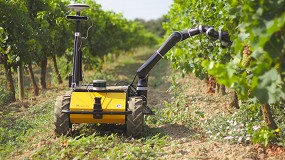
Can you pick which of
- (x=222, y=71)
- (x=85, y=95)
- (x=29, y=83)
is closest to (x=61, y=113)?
(x=85, y=95)

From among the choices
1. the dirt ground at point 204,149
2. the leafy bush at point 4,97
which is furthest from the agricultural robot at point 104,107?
the leafy bush at point 4,97

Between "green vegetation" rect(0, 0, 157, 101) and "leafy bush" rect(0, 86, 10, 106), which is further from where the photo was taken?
"leafy bush" rect(0, 86, 10, 106)

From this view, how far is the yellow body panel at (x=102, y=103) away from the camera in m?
6.29

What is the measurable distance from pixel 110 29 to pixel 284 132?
709 inches

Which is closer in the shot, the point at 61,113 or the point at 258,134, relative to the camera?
the point at 258,134

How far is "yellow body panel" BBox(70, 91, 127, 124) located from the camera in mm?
6293

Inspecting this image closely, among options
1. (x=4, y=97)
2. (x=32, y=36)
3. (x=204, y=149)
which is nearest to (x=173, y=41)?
(x=204, y=149)

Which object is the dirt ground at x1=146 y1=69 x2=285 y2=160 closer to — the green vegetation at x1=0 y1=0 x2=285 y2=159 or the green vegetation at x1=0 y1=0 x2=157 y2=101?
the green vegetation at x1=0 y1=0 x2=285 y2=159

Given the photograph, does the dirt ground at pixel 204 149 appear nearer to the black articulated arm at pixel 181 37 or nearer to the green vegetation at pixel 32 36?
the black articulated arm at pixel 181 37

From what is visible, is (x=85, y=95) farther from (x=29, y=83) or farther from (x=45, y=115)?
(x=29, y=83)

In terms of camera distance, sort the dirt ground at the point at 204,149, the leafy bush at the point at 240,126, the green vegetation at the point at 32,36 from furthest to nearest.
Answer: the green vegetation at the point at 32,36
the leafy bush at the point at 240,126
the dirt ground at the point at 204,149

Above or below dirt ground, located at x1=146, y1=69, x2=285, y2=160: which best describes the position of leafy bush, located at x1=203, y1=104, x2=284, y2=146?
above

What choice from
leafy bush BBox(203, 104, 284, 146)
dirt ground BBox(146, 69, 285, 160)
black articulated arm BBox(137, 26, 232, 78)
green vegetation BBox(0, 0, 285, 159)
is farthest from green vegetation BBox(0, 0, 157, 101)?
leafy bush BBox(203, 104, 284, 146)

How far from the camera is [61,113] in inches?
253
